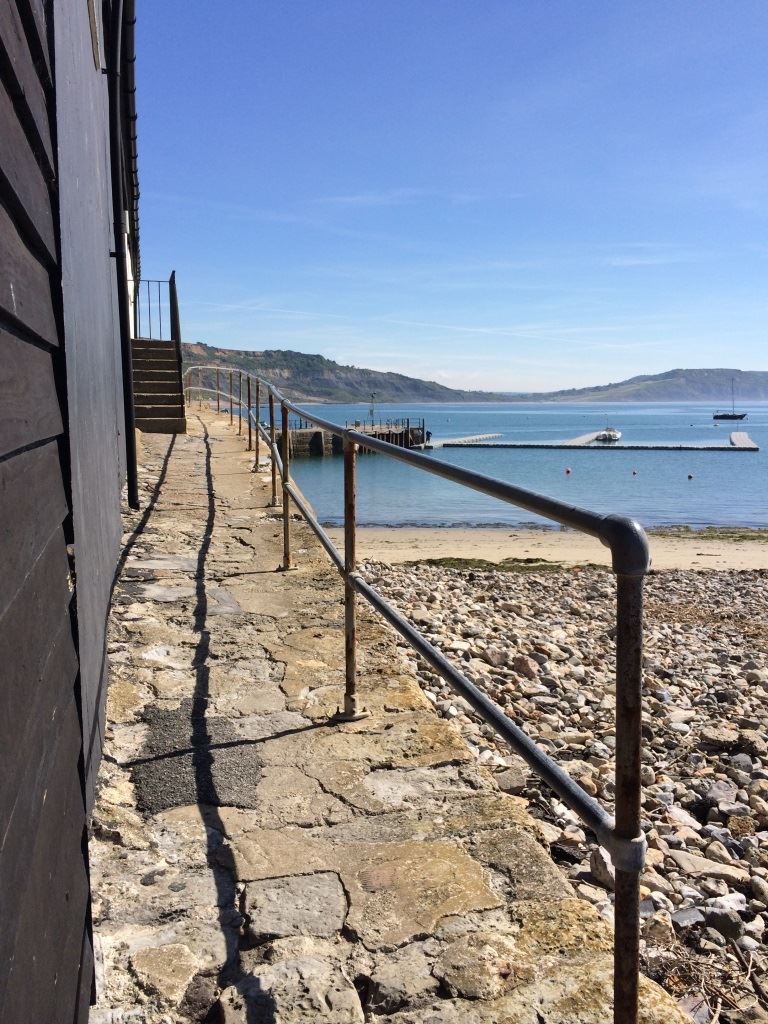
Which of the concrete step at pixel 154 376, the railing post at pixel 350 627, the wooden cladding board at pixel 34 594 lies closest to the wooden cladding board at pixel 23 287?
the wooden cladding board at pixel 34 594

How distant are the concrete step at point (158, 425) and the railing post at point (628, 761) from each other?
1274 centimetres

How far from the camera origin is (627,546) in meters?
1.09

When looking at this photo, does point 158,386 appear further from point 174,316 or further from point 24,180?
point 24,180

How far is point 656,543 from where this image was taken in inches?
922

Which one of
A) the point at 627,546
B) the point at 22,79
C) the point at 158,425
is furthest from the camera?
the point at 158,425

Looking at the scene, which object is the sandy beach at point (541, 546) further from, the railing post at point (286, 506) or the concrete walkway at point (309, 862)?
the concrete walkway at point (309, 862)

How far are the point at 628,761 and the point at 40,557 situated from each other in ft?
3.05

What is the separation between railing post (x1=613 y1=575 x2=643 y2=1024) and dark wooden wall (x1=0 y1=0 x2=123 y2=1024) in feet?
2.55

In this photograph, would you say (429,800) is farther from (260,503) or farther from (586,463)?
(586,463)

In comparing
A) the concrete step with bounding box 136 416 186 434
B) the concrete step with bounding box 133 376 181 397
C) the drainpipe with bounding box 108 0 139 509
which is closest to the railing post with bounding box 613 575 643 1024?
the drainpipe with bounding box 108 0 139 509

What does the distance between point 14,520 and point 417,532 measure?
2481 centimetres

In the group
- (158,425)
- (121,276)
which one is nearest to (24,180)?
(121,276)

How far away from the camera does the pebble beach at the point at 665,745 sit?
2598 mm

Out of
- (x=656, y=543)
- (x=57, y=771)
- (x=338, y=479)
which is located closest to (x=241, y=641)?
(x=57, y=771)
